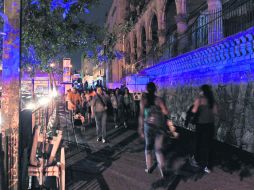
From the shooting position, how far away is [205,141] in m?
6.77

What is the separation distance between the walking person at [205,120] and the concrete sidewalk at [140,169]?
0.37 meters

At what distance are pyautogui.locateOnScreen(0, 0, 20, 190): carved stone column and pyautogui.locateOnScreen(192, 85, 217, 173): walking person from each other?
385 centimetres

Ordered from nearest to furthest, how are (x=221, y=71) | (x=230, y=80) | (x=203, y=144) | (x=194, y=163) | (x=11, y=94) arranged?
(x=11, y=94), (x=203, y=144), (x=194, y=163), (x=230, y=80), (x=221, y=71)

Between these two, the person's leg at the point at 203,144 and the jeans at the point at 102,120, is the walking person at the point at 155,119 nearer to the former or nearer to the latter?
the person's leg at the point at 203,144

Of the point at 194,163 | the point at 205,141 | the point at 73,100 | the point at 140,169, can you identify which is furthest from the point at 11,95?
the point at 73,100

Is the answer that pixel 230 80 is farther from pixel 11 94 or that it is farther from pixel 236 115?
pixel 11 94

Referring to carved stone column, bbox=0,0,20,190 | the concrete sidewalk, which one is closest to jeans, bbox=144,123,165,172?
the concrete sidewalk

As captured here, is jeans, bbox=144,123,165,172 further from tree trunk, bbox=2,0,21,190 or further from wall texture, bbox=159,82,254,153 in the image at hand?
wall texture, bbox=159,82,254,153

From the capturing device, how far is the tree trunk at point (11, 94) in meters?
4.20

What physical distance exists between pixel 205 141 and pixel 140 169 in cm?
151

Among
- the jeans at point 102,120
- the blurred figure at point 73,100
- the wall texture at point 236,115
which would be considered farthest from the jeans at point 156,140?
the blurred figure at point 73,100

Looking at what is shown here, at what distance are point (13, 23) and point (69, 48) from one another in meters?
7.80

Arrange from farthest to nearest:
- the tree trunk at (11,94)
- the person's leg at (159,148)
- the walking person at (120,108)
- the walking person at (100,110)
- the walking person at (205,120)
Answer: the walking person at (120,108), the walking person at (100,110), the walking person at (205,120), the person's leg at (159,148), the tree trunk at (11,94)

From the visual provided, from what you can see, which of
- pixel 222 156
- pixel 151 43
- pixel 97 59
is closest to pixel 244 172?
pixel 222 156
